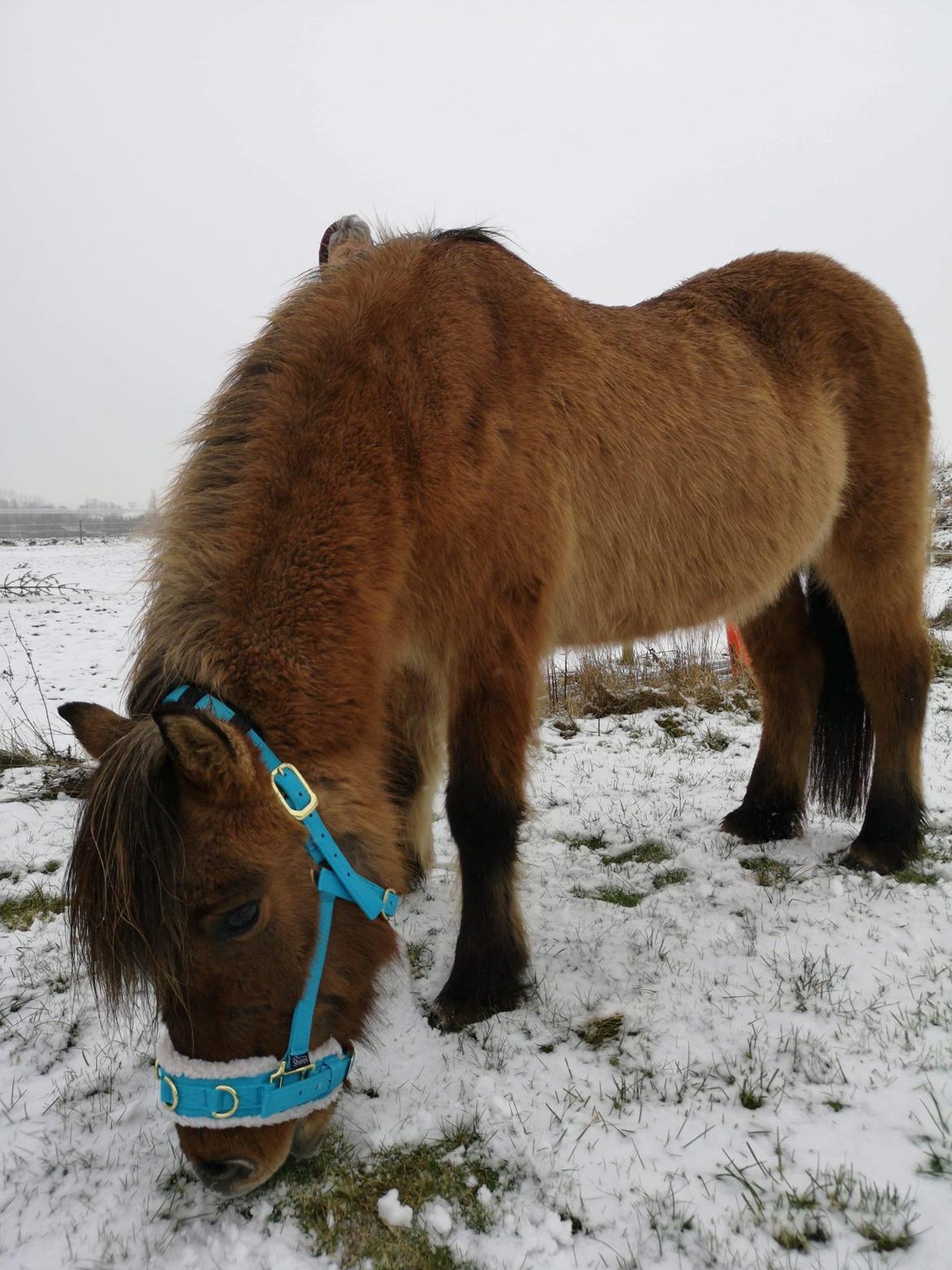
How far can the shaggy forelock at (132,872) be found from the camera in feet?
5.50

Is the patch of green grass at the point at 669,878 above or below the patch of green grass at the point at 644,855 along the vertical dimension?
above

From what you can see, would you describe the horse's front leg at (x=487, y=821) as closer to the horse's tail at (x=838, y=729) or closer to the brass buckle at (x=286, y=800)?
the brass buckle at (x=286, y=800)

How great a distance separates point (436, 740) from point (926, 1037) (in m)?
2.07

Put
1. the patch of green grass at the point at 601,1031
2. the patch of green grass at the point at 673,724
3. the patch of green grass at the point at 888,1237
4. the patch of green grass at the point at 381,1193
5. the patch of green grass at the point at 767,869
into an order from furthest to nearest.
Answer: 1. the patch of green grass at the point at 673,724
2. the patch of green grass at the point at 767,869
3. the patch of green grass at the point at 601,1031
4. the patch of green grass at the point at 381,1193
5. the patch of green grass at the point at 888,1237

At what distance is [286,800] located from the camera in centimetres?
184

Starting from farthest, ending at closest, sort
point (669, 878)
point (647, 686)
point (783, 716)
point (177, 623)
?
point (647, 686) → point (783, 716) → point (669, 878) → point (177, 623)

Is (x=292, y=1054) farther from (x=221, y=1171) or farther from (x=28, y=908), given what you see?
(x=28, y=908)

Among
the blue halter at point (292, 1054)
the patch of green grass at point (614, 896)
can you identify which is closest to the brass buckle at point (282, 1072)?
the blue halter at point (292, 1054)

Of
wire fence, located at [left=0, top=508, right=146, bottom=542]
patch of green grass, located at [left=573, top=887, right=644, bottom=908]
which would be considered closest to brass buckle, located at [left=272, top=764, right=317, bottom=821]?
patch of green grass, located at [left=573, top=887, right=644, bottom=908]

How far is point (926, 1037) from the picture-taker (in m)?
2.21

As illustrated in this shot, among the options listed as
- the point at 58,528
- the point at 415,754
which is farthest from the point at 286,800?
the point at 58,528

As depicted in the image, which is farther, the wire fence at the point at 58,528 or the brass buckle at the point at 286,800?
the wire fence at the point at 58,528

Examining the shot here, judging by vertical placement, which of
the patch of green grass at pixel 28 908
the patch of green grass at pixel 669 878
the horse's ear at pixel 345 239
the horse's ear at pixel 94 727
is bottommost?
the patch of green grass at pixel 28 908

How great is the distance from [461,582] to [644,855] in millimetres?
2168
